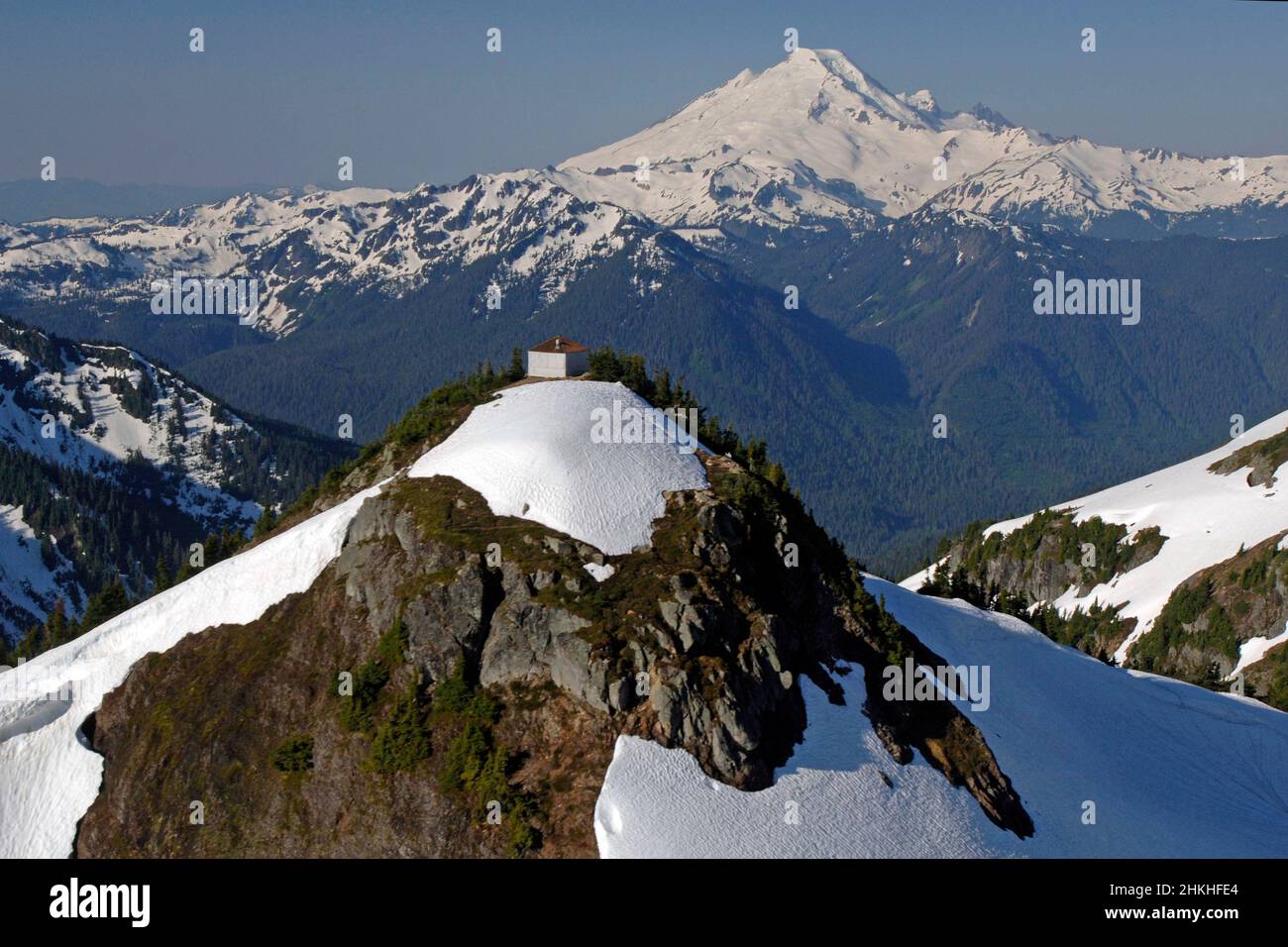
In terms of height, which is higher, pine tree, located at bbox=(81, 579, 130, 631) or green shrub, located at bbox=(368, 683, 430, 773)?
pine tree, located at bbox=(81, 579, 130, 631)

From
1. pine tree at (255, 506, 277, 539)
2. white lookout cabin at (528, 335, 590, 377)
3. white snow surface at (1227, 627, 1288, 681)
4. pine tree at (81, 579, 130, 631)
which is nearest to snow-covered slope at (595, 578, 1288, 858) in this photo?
white lookout cabin at (528, 335, 590, 377)

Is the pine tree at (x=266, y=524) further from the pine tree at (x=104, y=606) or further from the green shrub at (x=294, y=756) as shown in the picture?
the green shrub at (x=294, y=756)

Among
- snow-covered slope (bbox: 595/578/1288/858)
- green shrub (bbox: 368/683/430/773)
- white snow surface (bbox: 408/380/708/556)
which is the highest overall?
white snow surface (bbox: 408/380/708/556)

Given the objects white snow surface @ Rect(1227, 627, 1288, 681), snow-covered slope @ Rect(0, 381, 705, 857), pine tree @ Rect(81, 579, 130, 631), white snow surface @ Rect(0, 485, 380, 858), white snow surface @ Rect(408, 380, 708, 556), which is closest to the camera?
white snow surface @ Rect(0, 485, 380, 858)

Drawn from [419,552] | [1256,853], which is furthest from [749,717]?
[1256,853]

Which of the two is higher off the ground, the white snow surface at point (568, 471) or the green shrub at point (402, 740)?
the white snow surface at point (568, 471)

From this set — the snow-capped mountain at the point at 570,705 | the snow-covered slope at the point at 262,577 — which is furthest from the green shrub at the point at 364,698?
the snow-covered slope at the point at 262,577

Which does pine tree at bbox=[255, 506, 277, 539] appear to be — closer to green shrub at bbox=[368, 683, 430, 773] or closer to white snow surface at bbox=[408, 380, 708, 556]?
white snow surface at bbox=[408, 380, 708, 556]

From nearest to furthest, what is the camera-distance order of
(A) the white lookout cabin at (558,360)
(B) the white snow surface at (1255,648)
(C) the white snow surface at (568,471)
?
(C) the white snow surface at (568,471), (A) the white lookout cabin at (558,360), (B) the white snow surface at (1255,648)
